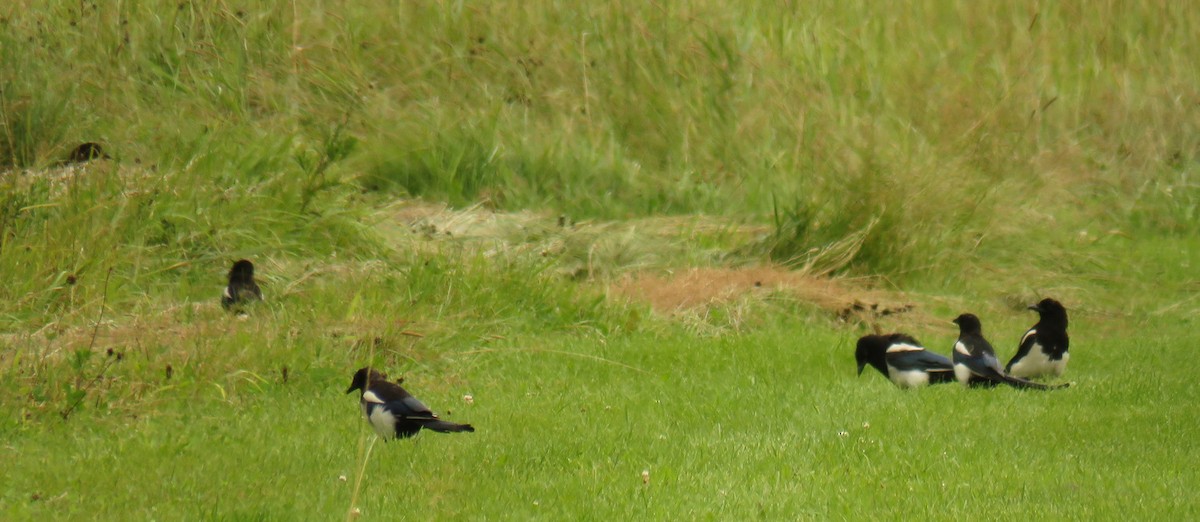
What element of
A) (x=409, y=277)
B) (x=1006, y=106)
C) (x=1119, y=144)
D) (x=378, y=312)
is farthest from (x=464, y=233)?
(x=1119, y=144)

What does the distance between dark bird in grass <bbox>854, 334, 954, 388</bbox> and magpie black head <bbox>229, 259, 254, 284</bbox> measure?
428cm

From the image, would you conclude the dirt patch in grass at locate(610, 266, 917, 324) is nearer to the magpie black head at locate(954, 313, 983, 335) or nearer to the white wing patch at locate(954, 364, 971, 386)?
the magpie black head at locate(954, 313, 983, 335)

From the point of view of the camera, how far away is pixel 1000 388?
353 inches

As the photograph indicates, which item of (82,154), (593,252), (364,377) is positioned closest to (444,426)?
(364,377)

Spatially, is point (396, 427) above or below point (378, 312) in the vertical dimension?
above

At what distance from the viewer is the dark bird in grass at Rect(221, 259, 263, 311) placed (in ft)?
33.0

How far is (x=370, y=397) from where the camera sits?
7.38 m

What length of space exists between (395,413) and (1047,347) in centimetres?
438

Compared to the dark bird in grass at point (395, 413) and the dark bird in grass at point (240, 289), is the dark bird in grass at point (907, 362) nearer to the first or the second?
the dark bird in grass at point (395, 413)

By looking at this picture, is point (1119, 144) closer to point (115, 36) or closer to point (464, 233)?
point (464, 233)

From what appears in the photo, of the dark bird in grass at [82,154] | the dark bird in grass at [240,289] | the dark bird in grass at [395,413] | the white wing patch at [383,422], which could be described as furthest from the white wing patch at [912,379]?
the dark bird in grass at [82,154]

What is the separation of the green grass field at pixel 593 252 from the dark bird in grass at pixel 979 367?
0.93 feet

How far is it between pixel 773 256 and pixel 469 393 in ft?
16.8

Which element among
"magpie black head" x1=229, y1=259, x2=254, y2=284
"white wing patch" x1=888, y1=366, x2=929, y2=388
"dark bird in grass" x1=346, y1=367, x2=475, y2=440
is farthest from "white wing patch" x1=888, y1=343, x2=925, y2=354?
"magpie black head" x1=229, y1=259, x2=254, y2=284
